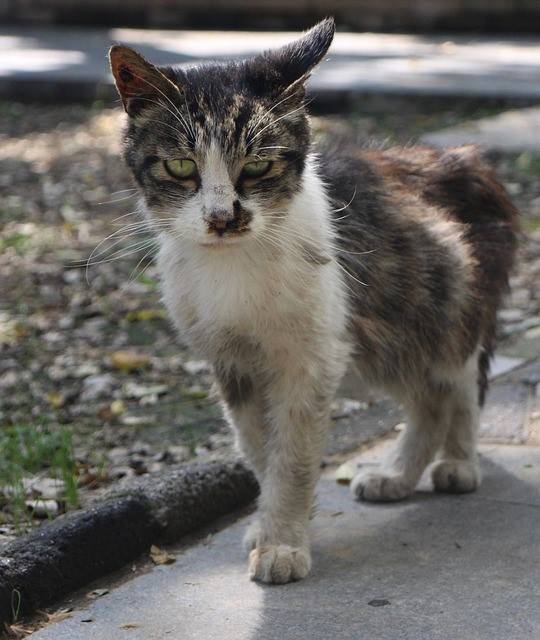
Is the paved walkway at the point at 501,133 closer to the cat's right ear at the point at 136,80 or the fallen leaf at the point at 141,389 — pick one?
the fallen leaf at the point at 141,389

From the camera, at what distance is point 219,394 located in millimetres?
3773

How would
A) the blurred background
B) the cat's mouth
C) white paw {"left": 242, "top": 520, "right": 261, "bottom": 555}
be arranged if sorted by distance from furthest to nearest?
1. the blurred background
2. white paw {"left": 242, "top": 520, "right": 261, "bottom": 555}
3. the cat's mouth

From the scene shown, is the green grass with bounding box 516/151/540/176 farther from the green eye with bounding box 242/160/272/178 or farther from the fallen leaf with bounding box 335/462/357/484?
the green eye with bounding box 242/160/272/178

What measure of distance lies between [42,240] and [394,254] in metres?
4.01

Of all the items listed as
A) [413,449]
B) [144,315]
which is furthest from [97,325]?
[413,449]

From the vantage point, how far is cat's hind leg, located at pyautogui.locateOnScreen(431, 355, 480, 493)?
12.9 feet

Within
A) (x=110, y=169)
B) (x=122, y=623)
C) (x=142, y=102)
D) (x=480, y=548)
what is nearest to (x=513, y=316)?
(x=480, y=548)

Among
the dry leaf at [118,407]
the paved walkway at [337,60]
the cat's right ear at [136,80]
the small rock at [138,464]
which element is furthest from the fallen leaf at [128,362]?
the paved walkway at [337,60]

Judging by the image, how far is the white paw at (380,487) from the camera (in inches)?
153

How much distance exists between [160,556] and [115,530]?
17 cm

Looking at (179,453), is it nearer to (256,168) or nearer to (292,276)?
(292,276)

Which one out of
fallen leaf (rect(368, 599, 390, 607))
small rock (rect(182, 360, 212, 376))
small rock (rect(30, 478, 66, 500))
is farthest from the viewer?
small rock (rect(182, 360, 212, 376))

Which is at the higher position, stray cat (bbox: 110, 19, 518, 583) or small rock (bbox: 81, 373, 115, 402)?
stray cat (bbox: 110, 19, 518, 583)

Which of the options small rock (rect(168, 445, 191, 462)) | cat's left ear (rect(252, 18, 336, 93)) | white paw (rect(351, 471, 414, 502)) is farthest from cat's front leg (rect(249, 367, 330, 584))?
small rock (rect(168, 445, 191, 462))
